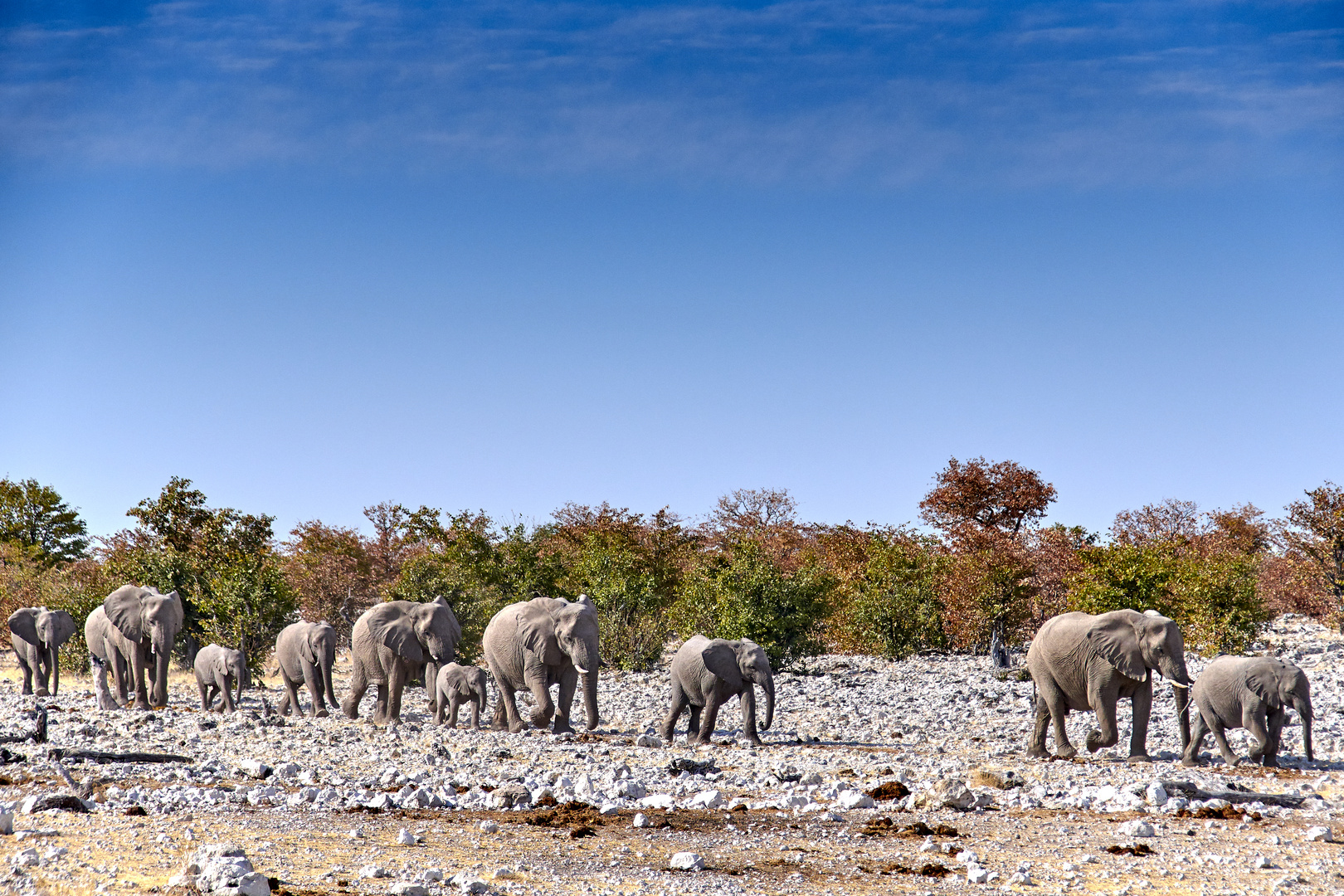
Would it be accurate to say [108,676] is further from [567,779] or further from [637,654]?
[567,779]

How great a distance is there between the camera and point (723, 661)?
18547 millimetres

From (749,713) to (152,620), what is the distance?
1307 cm

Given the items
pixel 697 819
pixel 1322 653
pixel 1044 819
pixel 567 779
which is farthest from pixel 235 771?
pixel 1322 653

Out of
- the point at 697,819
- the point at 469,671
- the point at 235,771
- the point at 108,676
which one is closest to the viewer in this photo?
the point at 697,819

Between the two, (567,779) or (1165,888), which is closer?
(1165,888)

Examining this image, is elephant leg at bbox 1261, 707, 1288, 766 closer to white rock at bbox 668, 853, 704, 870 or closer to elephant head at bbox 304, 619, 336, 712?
white rock at bbox 668, 853, 704, 870

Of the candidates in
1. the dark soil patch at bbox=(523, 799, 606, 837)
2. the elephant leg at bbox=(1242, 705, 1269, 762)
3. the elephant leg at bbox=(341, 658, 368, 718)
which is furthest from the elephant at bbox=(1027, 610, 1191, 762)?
the elephant leg at bbox=(341, 658, 368, 718)

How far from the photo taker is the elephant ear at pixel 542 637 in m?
20.0

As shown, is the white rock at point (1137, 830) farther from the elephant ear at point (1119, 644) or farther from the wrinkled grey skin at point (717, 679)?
the wrinkled grey skin at point (717, 679)

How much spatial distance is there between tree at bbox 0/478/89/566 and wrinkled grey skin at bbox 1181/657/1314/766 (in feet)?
209

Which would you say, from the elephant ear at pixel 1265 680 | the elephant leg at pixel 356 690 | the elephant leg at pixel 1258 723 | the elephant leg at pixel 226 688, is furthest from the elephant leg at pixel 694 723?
the elephant leg at pixel 226 688

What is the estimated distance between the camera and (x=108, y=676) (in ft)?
110

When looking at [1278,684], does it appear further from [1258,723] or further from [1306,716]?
[1306,716]

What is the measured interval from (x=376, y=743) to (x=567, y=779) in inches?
239
